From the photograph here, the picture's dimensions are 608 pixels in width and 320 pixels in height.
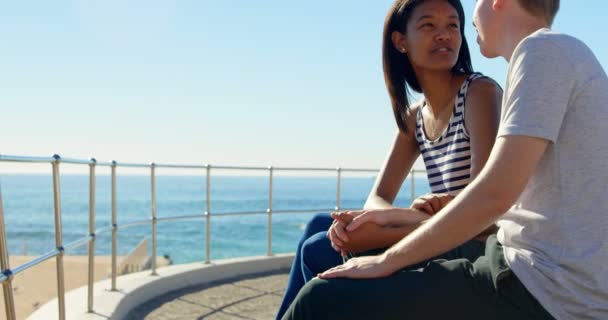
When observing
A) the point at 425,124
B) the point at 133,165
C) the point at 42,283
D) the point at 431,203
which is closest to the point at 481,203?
the point at 431,203

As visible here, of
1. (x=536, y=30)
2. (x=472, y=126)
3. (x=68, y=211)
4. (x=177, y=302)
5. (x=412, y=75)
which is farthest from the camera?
(x=68, y=211)

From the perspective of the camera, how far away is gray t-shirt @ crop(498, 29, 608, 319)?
37.7 inches

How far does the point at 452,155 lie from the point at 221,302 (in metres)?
2.31

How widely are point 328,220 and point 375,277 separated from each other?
1.95 ft

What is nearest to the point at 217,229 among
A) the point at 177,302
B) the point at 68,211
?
the point at 68,211

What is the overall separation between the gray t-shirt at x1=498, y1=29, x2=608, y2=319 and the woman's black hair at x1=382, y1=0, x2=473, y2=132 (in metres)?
0.76

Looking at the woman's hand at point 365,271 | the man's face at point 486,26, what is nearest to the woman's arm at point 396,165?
the man's face at point 486,26

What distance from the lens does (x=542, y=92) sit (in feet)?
3.15

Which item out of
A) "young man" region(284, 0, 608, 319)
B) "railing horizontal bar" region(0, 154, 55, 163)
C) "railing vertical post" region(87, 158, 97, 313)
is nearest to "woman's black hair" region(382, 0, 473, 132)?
"young man" region(284, 0, 608, 319)

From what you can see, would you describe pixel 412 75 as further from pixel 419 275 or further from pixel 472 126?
pixel 419 275

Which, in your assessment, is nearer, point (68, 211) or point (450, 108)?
point (450, 108)

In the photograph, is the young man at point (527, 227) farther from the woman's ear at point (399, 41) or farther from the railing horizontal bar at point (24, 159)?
the railing horizontal bar at point (24, 159)

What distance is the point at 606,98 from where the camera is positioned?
100 centimetres

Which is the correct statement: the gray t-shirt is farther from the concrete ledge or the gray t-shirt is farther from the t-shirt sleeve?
the concrete ledge
